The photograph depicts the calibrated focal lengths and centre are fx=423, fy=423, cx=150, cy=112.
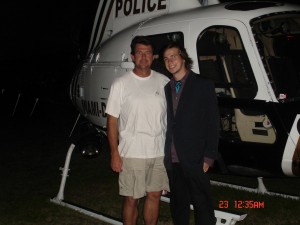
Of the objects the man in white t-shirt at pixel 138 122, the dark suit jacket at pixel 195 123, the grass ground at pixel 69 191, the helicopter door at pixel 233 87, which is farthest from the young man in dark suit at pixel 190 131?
the grass ground at pixel 69 191

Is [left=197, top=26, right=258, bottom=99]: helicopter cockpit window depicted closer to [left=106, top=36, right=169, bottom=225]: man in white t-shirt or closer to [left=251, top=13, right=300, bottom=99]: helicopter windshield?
[left=251, top=13, right=300, bottom=99]: helicopter windshield

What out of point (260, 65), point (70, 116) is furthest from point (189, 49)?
point (70, 116)

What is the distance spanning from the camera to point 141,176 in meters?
3.26

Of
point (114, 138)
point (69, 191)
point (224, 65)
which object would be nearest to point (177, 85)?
point (114, 138)

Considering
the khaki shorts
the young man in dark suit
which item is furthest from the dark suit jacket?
the khaki shorts

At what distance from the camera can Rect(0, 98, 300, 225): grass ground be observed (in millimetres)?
4477

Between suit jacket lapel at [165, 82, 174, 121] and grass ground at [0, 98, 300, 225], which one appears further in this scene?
grass ground at [0, 98, 300, 225]

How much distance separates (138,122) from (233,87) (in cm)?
105

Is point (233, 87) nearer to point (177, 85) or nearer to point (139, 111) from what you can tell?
point (177, 85)

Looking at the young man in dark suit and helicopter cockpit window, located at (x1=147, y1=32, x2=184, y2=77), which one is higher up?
helicopter cockpit window, located at (x1=147, y1=32, x2=184, y2=77)

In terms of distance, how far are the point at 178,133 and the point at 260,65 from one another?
1.05 meters
